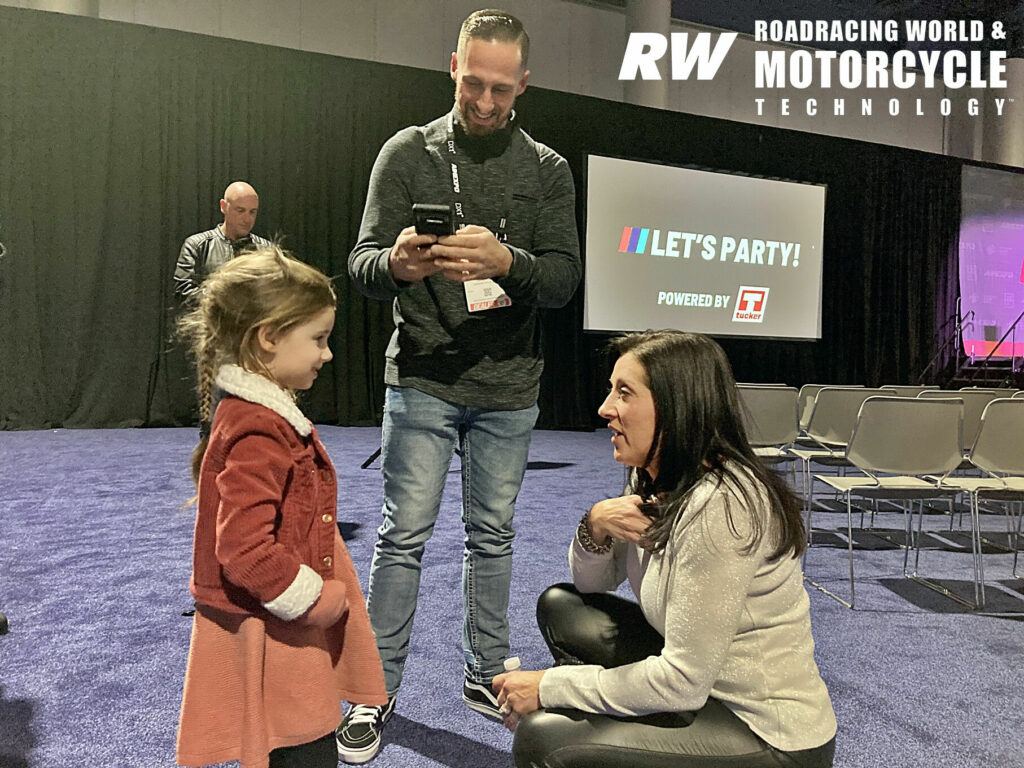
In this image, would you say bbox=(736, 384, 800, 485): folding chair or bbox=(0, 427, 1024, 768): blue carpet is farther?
bbox=(736, 384, 800, 485): folding chair

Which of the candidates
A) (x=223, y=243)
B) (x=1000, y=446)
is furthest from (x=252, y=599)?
(x=1000, y=446)

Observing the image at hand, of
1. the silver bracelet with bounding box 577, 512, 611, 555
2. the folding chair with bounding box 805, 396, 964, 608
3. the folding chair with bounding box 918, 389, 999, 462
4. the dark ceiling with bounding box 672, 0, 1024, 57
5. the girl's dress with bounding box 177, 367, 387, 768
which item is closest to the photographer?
the girl's dress with bounding box 177, 367, 387, 768

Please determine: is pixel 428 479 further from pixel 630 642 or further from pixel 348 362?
pixel 348 362

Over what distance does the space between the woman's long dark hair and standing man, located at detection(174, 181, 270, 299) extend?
2040 mm

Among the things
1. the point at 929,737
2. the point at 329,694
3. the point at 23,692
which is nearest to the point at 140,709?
the point at 23,692

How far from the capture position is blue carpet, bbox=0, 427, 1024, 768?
153 cm

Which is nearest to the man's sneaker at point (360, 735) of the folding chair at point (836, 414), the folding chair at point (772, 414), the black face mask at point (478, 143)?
the black face mask at point (478, 143)

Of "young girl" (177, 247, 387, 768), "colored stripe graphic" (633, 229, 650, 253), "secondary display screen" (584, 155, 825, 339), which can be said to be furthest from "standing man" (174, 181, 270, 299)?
"colored stripe graphic" (633, 229, 650, 253)

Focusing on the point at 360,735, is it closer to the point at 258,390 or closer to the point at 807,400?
the point at 258,390

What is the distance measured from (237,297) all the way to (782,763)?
1.04m

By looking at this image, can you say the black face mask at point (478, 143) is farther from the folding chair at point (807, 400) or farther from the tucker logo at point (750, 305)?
the tucker logo at point (750, 305)

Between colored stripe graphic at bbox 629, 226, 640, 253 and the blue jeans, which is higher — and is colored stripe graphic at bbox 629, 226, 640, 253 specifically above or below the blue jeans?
above

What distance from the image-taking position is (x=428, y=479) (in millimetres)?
1531

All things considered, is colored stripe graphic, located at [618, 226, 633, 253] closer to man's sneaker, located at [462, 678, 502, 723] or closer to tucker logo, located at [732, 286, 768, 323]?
tucker logo, located at [732, 286, 768, 323]
